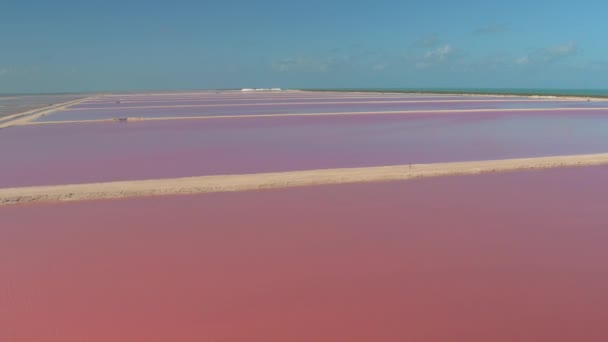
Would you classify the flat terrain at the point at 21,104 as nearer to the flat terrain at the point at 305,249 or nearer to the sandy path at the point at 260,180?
the sandy path at the point at 260,180

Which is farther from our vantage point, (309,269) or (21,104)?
(21,104)

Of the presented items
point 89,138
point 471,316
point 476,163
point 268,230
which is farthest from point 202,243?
point 89,138

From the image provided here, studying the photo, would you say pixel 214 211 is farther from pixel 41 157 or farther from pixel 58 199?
pixel 41 157

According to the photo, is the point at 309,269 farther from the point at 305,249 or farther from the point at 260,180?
the point at 260,180

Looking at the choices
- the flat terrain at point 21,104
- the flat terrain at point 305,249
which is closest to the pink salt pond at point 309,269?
the flat terrain at point 305,249

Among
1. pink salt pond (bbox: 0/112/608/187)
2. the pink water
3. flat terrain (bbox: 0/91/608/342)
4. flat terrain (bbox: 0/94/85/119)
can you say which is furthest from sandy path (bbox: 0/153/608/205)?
flat terrain (bbox: 0/94/85/119)

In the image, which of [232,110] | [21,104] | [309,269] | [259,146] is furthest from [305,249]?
[21,104]

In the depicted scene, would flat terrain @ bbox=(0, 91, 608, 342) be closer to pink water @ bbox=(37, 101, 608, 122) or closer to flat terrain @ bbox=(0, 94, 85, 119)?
pink water @ bbox=(37, 101, 608, 122)
